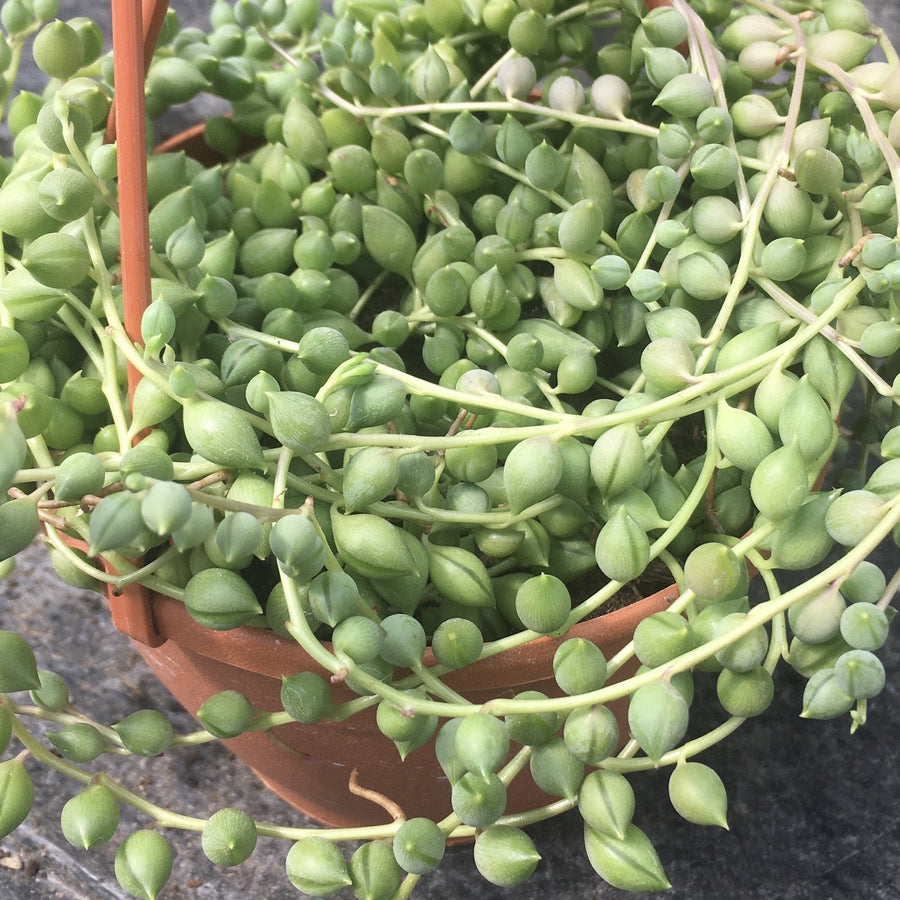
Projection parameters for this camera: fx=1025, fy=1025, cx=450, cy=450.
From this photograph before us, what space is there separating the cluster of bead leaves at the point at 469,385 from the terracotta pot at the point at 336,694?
0.06 ft

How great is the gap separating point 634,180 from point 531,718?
0.29 meters

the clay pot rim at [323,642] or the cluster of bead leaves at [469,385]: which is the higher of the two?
the cluster of bead leaves at [469,385]

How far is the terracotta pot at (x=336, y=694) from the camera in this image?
43 cm

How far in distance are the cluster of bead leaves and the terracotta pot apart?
20mm

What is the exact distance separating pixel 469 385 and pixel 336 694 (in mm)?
145

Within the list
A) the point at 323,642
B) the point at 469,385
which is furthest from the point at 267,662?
the point at 469,385

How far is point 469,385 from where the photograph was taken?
0.43 metres

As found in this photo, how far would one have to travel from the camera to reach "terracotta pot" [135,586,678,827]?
43cm

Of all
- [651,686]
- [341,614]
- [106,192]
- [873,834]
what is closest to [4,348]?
[106,192]

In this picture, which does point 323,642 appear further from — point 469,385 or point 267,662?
point 469,385

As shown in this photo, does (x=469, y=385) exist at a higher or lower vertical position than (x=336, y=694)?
higher

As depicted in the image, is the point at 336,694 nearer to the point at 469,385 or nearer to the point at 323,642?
the point at 323,642

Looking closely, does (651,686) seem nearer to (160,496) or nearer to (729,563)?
(729,563)

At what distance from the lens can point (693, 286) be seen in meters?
0.46
